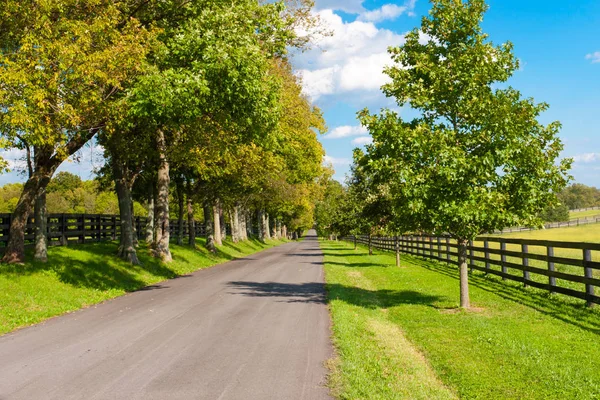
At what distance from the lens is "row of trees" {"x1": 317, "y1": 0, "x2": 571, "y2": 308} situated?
10.9 m

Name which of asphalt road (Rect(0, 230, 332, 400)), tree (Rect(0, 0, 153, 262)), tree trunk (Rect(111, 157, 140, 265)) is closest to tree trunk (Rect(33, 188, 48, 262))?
tree (Rect(0, 0, 153, 262))

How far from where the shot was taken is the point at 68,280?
15.2 metres

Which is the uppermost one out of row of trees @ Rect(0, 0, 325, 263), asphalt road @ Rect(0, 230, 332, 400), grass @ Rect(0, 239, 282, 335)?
row of trees @ Rect(0, 0, 325, 263)

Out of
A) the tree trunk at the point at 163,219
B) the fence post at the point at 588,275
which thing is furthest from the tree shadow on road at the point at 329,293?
the tree trunk at the point at 163,219

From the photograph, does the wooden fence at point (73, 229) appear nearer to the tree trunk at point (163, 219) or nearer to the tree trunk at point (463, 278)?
the tree trunk at point (163, 219)

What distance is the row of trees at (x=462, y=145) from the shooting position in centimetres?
1095

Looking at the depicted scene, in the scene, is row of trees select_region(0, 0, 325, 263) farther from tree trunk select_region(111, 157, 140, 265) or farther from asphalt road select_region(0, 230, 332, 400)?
asphalt road select_region(0, 230, 332, 400)

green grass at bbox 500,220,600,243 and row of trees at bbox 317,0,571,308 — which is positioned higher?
row of trees at bbox 317,0,571,308

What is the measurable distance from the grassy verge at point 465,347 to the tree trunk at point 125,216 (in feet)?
33.5

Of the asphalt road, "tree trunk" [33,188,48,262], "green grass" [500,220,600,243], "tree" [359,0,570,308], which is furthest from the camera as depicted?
"green grass" [500,220,600,243]

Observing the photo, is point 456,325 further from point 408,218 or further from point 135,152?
point 135,152

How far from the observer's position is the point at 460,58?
448 inches

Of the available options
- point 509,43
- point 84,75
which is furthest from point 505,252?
point 84,75

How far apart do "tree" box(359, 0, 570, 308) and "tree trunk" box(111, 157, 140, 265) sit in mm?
12747
